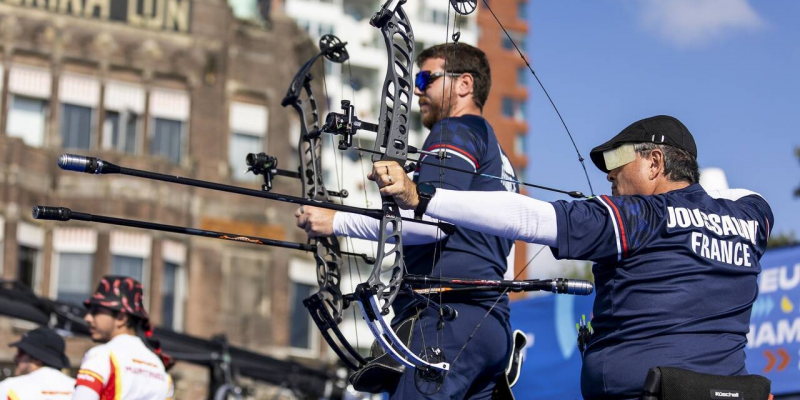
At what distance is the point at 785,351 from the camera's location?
10828 millimetres

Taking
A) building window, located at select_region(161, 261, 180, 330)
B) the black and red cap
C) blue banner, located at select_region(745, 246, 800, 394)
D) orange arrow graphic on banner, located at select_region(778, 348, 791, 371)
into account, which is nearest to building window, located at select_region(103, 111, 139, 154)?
building window, located at select_region(161, 261, 180, 330)

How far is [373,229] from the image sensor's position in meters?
5.80

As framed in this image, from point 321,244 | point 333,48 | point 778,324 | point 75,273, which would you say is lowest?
point 778,324

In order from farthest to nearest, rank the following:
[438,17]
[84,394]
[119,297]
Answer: [438,17]
[119,297]
[84,394]

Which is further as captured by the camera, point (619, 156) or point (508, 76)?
point (508, 76)

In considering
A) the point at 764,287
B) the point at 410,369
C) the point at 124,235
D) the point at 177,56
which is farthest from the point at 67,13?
the point at 410,369

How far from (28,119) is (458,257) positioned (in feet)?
84.1

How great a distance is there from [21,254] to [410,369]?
2466cm

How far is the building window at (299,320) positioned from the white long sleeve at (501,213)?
2836cm

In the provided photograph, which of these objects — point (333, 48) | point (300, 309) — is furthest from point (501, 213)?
point (300, 309)

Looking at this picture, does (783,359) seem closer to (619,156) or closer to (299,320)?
(619,156)

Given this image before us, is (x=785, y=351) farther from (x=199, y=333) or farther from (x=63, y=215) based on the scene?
(x=199, y=333)

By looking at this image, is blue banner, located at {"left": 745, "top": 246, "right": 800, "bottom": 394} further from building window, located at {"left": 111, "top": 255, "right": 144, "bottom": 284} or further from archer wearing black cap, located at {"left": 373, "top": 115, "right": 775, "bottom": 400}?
building window, located at {"left": 111, "top": 255, "right": 144, "bottom": 284}

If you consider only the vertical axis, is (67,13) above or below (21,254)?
above
